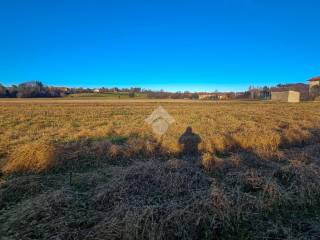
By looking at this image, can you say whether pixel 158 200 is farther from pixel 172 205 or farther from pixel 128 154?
pixel 128 154

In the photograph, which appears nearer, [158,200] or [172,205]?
[172,205]

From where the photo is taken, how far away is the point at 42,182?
18.5 ft

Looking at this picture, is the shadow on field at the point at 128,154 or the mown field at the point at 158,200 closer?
the mown field at the point at 158,200

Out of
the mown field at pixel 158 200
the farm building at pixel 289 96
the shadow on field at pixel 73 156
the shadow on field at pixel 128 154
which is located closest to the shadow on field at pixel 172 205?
the mown field at pixel 158 200

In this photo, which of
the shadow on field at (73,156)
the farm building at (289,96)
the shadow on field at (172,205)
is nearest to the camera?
the shadow on field at (172,205)

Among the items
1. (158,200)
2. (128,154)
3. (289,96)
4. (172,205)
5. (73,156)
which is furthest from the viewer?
(289,96)

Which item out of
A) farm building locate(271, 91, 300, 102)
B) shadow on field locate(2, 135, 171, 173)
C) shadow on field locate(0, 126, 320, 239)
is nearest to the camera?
shadow on field locate(0, 126, 320, 239)

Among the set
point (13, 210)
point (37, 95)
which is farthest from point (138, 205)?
point (37, 95)

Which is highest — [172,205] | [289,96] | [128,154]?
[289,96]

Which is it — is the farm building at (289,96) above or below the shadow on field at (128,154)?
above

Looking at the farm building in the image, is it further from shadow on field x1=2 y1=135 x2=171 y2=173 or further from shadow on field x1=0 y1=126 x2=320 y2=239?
shadow on field x1=0 y1=126 x2=320 y2=239

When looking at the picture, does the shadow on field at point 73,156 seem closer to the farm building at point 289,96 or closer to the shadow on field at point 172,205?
the shadow on field at point 172,205

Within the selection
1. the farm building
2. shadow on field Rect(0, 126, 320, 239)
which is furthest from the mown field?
the farm building

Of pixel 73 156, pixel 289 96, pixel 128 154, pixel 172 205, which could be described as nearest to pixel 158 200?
pixel 172 205
